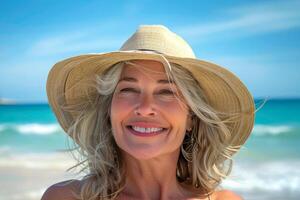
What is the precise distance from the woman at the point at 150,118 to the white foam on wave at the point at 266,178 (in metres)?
4.44

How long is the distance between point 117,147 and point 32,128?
78.7 ft

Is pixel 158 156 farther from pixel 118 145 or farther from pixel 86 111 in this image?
pixel 86 111

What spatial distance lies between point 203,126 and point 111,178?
651 millimetres

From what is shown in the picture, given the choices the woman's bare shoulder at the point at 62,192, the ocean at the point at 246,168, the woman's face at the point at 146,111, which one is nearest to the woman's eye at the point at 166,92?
the woman's face at the point at 146,111

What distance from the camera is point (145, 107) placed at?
2883mm

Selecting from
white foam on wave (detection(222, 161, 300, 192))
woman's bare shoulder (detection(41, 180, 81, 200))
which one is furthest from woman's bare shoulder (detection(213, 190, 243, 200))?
white foam on wave (detection(222, 161, 300, 192))

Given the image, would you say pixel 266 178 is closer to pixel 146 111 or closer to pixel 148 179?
pixel 148 179

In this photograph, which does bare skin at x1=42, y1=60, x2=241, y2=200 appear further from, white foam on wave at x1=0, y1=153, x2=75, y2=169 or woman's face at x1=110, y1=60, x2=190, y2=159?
white foam on wave at x1=0, y1=153, x2=75, y2=169

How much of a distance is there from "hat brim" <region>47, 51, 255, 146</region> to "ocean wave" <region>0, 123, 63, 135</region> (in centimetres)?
2028

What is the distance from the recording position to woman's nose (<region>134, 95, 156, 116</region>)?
113 inches

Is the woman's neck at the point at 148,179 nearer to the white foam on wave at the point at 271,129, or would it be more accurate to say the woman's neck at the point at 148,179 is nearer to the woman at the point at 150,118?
the woman at the point at 150,118

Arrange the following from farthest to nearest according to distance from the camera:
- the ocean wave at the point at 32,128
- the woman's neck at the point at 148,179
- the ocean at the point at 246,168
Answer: the ocean wave at the point at 32,128, the ocean at the point at 246,168, the woman's neck at the point at 148,179

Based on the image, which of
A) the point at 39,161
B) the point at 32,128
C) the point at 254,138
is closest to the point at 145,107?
the point at 39,161

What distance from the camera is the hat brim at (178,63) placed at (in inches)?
117
